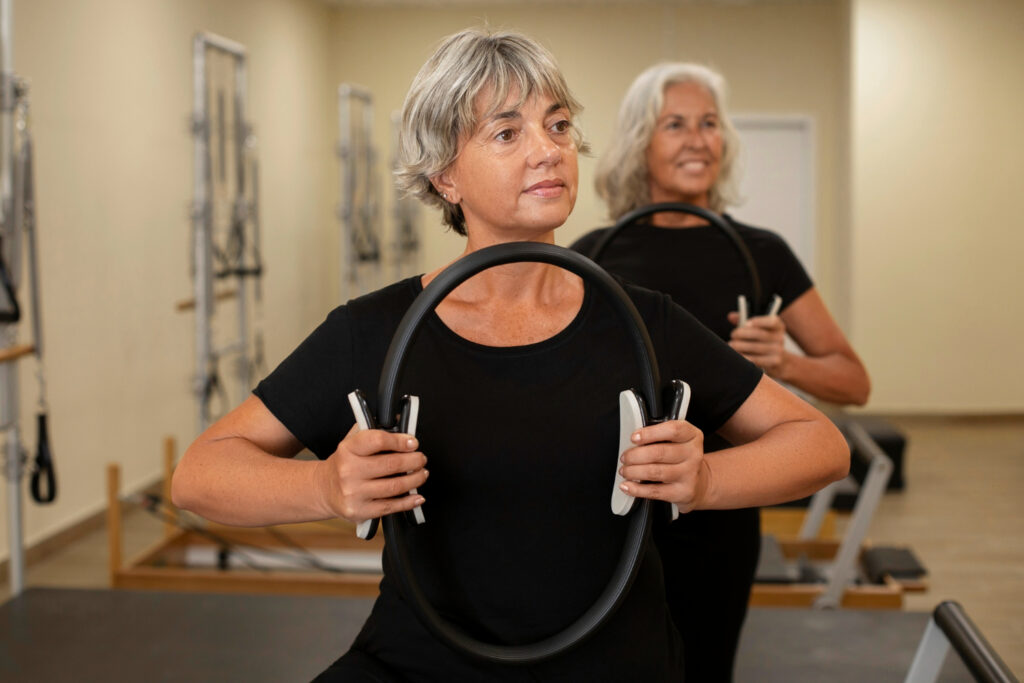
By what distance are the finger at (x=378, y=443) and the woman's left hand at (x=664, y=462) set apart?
202 millimetres

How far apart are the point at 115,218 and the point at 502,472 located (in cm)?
397

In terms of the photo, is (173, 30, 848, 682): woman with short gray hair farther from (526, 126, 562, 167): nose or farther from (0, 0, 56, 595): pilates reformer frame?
(0, 0, 56, 595): pilates reformer frame

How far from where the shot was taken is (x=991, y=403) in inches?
277

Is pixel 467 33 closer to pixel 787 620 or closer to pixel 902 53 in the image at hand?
pixel 787 620

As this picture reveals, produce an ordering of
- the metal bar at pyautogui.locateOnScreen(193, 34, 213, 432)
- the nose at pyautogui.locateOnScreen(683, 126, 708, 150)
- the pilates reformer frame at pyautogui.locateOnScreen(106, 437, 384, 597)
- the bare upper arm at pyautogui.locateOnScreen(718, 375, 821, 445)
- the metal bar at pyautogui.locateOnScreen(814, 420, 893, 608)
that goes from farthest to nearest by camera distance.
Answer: the metal bar at pyautogui.locateOnScreen(193, 34, 213, 432) < the pilates reformer frame at pyautogui.locateOnScreen(106, 437, 384, 597) < the metal bar at pyautogui.locateOnScreen(814, 420, 893, 608) < the nose at pyautogui.locateOnScreen(683, 126, 708, 150) < the bare upper arm at pyautogui.locateOnScreen(718, 375, 821, 445)

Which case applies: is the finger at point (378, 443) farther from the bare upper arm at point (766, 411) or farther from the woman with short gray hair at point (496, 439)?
the bare upper arm at point (766, 411)

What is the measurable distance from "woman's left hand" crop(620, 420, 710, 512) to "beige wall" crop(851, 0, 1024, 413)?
6238 millimetres

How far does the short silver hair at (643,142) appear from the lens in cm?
204

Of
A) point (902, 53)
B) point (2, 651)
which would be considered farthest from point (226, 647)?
point (902, 53)

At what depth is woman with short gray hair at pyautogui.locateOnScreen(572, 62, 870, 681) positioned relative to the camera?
5.63 feet

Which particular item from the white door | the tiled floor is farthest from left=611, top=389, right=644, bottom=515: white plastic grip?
the white door

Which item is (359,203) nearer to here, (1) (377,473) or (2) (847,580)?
(2) (847,580)

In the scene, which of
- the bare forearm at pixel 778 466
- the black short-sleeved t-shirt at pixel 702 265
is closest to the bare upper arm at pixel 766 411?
the bare forearm at pixel 778 466

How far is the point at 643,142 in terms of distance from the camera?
79.7 inches
